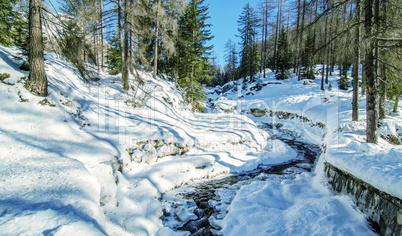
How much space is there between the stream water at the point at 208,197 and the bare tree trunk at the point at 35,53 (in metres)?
5.40

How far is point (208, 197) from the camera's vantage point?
5.61 meters

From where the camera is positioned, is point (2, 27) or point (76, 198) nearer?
point (76, 198)

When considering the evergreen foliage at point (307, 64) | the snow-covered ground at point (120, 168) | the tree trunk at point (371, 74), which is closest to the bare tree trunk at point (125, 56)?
the snow-covered ground at point (120, 168)

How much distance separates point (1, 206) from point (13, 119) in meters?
3.22

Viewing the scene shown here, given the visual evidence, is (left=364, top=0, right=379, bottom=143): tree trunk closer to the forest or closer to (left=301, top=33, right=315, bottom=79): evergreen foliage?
the forest

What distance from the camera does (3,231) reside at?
210 cm

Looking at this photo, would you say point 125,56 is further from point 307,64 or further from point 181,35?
point 307,64

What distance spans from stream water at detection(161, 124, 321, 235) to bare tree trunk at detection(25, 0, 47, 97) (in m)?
5.40

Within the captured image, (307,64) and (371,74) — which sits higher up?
(307,64)

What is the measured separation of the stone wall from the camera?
111 inches

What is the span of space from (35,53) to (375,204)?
9401 millimetres

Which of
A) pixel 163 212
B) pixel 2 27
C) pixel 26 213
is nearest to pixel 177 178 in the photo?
pixel 163 212

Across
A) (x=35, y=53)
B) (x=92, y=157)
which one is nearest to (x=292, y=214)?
(x=92, y=157)

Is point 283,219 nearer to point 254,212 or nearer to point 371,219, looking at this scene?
point 254,212
